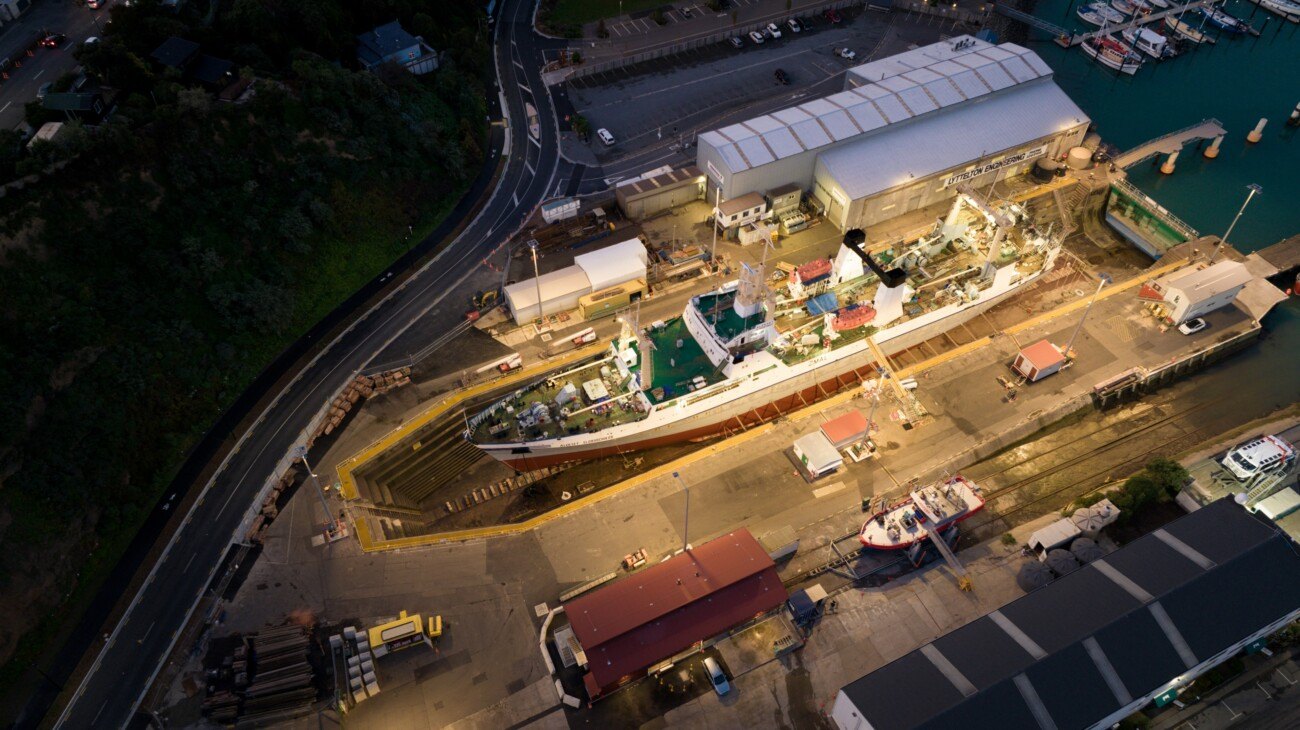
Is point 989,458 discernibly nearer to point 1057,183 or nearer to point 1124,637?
point 1124,637

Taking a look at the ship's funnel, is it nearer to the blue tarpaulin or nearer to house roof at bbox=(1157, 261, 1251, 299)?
the blue tarpaulin

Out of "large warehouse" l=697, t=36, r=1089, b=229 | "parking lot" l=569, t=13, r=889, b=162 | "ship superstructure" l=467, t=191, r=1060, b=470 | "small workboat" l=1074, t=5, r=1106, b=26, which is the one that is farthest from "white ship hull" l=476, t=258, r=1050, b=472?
"small workboat" l=1074, t=5, r=1106, b=26

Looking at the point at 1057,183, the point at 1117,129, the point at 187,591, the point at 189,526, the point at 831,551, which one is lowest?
the point at 831,551

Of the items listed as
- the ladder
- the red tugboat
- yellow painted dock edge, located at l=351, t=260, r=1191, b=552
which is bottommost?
the ladder

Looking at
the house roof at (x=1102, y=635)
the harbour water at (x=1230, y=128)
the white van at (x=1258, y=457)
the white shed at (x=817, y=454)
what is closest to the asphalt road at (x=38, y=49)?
the white shed at (x=817, y=454)

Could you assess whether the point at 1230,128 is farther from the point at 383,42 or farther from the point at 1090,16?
the point at 383,42

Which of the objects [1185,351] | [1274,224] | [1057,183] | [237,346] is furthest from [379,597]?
[1274,224]
